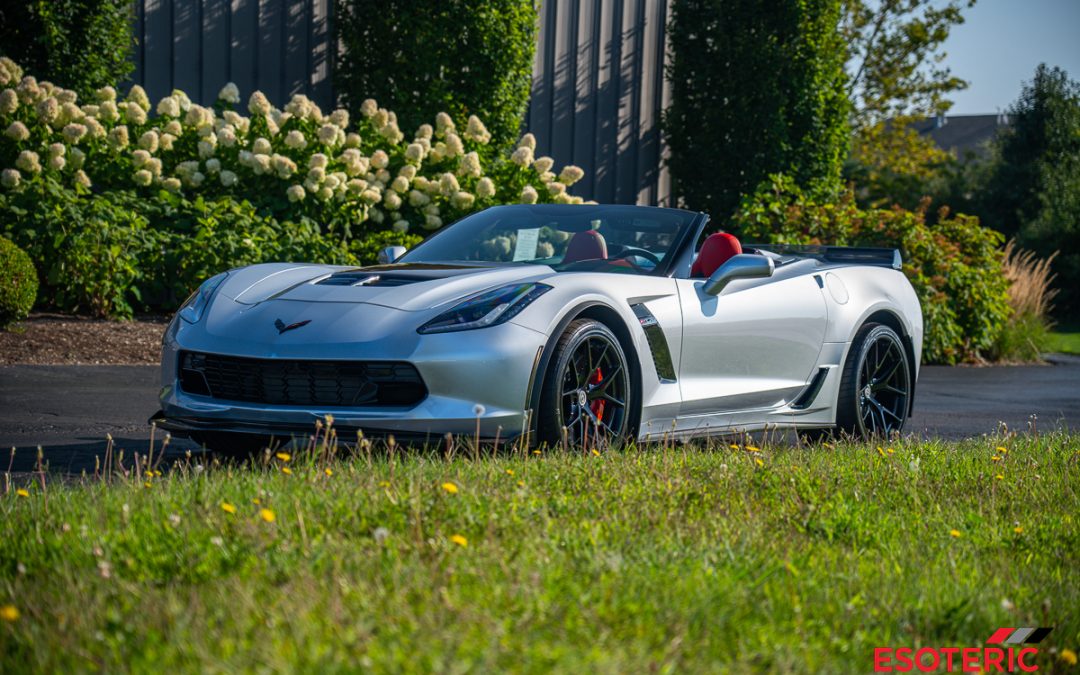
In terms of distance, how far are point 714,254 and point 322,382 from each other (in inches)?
91.3

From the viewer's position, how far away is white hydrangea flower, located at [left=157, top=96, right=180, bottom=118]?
11582mm

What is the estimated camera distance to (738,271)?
5.78 metres

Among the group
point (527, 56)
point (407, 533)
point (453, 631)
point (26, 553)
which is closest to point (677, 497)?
point (407, 533)

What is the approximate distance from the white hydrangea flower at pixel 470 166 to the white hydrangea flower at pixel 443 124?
52 centimetres

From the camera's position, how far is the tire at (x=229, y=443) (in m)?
5.31

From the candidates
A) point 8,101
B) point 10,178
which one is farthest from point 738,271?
point 8,101

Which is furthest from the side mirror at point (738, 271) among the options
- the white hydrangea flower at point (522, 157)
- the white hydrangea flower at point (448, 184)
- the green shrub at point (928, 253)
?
the green shrub at point (928, 253)

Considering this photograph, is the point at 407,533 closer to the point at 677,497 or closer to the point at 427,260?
the point at 677,497

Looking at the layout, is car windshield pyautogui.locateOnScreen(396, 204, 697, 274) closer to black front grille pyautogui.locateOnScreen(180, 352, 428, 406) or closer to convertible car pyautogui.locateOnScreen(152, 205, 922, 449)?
convertible car pyautogui.locateOnScreen(152, 205, 922, 449)

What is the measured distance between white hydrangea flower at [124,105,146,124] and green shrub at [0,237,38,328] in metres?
2.38

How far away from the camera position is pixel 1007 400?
998 centimetres

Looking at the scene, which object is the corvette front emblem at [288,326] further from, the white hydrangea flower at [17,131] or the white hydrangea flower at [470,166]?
the white hydrangea flower at [470,166]

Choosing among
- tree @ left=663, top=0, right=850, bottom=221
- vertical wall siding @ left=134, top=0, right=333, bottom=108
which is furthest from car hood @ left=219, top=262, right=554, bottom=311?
tree @ left=663, top=0, right=850, bottom=221

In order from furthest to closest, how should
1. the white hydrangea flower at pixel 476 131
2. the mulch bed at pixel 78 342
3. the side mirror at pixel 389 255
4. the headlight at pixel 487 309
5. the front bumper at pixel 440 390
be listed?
the white hydrangea flower at pixel 476 131 → the mulch bed at pixel 78 342 → the side mirror at pixel 389 255 → the headlight at pixel 487 309 → the front bumper at pixel 440 390
